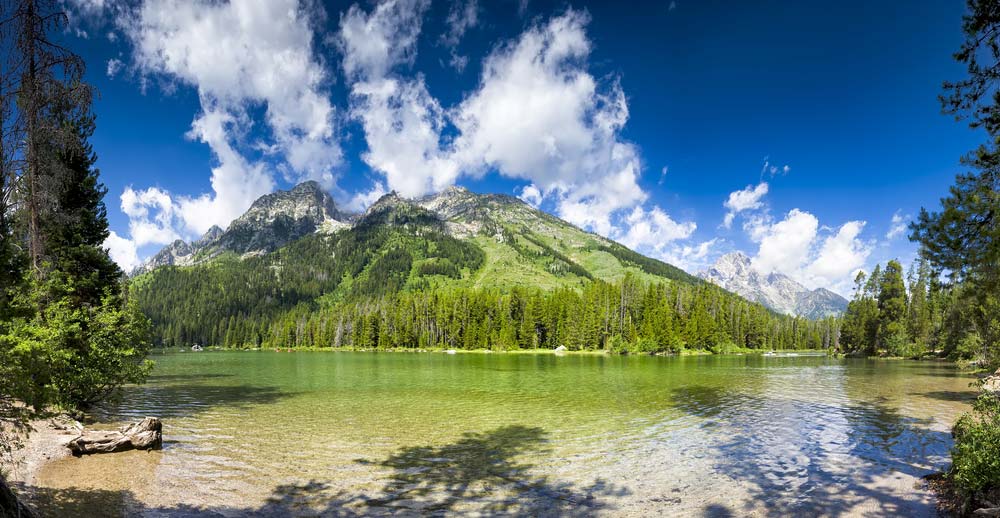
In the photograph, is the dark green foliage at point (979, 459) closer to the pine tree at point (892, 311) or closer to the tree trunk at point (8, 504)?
the tree trunk at point (8, 504)

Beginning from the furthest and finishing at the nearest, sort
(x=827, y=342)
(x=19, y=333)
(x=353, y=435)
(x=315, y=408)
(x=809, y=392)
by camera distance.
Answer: (x=827, y=342) → (x=809, y=392) → (x=315, y=408) → (x=353, y=435) → (x=19, y=333)

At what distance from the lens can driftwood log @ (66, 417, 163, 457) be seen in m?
18.5

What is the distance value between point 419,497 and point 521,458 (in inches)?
231

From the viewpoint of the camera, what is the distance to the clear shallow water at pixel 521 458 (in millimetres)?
14156

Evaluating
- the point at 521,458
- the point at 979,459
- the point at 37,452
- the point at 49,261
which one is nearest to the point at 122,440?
the point at 37,452

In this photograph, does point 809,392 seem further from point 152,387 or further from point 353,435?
point 152,387

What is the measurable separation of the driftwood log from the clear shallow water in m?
0.80

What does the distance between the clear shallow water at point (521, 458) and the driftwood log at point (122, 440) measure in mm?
800

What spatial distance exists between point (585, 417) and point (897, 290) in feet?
417

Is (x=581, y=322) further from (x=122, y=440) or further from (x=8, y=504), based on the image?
(x=8, y=504)

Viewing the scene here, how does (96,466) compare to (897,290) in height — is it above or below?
below

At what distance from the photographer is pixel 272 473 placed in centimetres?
1706

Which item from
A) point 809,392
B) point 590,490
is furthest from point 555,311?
point 590,490

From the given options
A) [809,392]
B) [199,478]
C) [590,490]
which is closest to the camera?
[590,490]
